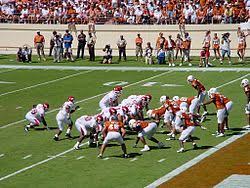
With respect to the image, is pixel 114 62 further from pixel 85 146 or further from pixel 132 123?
pixel 132 123

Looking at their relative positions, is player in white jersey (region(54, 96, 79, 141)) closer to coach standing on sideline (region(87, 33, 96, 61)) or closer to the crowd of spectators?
coach standing on sideline (region(87, 33, 96, 61))

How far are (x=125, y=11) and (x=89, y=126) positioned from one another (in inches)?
1008

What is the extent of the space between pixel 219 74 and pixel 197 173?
1871 centimetres

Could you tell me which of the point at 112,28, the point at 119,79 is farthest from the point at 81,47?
the point at 119,79

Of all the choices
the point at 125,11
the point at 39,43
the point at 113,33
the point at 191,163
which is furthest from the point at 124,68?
the point at 191,163

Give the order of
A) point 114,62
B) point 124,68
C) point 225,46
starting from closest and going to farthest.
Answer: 1. point 225,46
2. point 124,68
3. point 114,62

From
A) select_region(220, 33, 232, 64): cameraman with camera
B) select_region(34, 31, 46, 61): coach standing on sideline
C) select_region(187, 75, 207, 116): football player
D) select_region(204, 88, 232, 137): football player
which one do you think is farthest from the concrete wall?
select_region(204, 88, 232, 137): football player

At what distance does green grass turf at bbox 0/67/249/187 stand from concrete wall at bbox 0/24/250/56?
8179mm

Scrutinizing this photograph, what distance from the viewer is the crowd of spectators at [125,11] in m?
49.2

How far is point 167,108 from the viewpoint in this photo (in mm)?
28094

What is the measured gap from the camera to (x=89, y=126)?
26609mm

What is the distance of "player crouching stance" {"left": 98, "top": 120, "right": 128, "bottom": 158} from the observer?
24.7 m

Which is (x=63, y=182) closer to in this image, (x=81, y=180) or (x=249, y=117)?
(x=81, y=180)

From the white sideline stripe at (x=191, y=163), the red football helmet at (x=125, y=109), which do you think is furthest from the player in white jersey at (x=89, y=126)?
the white sideline stripe at (x=191, y=163)
